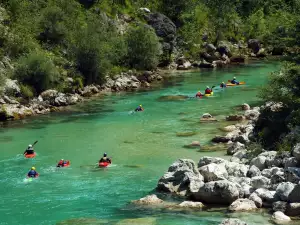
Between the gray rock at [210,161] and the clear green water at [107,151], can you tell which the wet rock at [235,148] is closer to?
the clear green water at [107,151]

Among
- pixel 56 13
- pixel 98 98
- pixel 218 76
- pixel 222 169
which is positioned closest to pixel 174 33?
pixel 218 76

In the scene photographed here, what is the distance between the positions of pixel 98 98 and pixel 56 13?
1880 centimetres

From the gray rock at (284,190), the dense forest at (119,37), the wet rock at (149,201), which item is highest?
the dense forest at (119,37)

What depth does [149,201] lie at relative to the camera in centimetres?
2762

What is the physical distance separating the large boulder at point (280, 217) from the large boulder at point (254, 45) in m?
82.0

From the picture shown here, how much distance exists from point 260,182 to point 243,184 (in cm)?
97

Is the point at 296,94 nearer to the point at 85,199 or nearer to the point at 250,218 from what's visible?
the point at 250,218

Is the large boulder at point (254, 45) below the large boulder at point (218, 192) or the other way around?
the other way around

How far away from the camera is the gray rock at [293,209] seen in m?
24.4

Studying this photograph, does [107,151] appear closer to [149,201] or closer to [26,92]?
[149,201]

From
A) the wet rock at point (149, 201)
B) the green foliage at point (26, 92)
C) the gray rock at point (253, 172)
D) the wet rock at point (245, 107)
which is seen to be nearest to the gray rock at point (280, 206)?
the gray rock at point (253, 172)

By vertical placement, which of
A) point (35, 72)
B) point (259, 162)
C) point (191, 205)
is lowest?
point (191, 205)

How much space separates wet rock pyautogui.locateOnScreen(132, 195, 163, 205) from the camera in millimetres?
27578

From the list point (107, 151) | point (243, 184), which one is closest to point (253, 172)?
point (243, 184)
